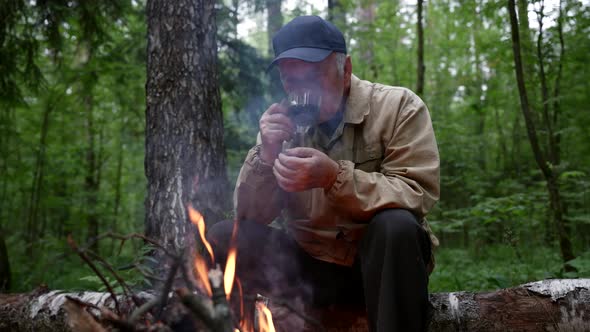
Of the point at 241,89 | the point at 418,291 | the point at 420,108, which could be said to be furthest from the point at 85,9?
the point at 418,291

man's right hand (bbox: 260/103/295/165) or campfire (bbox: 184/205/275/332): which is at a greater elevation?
man's right hand (bbox: 260/103/295/165)

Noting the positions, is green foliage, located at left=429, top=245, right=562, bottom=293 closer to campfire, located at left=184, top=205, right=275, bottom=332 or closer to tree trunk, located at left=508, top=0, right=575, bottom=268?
tree trunk, located at left=508, top=0, right=575, bottom=268

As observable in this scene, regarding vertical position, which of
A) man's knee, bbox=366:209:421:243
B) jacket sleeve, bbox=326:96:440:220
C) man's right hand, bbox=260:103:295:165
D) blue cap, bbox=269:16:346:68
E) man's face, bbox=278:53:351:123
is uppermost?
blue cap, bbox=269:16:346:68

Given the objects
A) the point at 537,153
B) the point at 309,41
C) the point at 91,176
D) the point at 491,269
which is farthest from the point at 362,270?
the point at 91,176

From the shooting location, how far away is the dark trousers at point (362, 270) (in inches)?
70.1

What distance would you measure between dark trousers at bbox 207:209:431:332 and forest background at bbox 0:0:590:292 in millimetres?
789

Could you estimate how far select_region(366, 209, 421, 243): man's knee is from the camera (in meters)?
1.82

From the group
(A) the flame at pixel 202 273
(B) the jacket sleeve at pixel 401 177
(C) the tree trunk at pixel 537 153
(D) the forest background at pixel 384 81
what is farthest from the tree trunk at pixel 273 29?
(A) the flame at pixel 202 273

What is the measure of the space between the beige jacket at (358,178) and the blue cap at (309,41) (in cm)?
30

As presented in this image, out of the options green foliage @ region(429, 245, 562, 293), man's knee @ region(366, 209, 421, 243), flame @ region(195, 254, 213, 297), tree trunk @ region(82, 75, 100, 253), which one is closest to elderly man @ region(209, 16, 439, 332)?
man's knee @ region(366, 209, 421, 243)

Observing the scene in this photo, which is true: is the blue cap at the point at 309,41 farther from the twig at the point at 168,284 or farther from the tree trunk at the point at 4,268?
the tree trunk at the point at 4,268

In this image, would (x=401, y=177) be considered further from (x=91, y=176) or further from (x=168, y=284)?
(x=91, y=176)

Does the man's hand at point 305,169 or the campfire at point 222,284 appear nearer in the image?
the campfire at point 222,284

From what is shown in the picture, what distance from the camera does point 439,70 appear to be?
39.9ft
